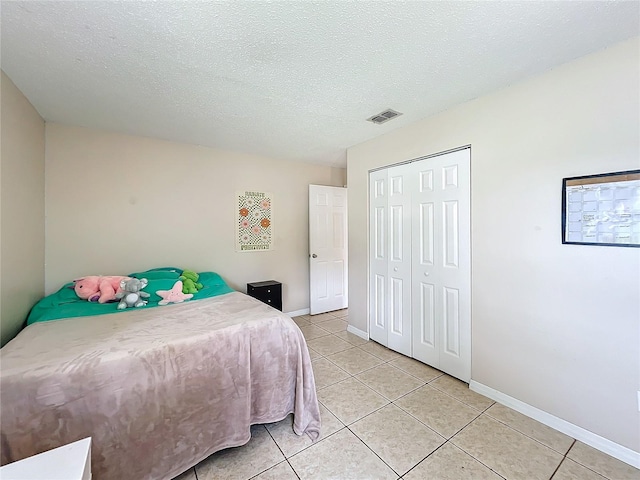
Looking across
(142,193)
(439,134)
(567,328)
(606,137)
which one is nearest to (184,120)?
(142,193)

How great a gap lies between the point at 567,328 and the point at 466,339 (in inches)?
28.0

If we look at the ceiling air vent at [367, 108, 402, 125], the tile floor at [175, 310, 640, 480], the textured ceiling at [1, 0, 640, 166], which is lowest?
the tile floor at [175, 310, 640, 480]

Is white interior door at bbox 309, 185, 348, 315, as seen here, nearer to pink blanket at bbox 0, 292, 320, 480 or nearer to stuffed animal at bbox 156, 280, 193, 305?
stuffed animal at bbox 156, 280, 193, 305

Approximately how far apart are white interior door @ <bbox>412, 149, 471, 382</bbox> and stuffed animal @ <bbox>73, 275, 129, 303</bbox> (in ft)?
9.44

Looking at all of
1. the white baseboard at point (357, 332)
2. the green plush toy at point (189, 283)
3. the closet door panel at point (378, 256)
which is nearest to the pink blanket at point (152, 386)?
the green plush toy at point (189, 283)

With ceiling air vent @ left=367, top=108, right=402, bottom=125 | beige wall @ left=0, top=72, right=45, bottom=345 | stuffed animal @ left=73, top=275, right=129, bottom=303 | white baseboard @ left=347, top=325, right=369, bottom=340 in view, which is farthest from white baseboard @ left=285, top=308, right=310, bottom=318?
ceiling air vent @ left=367, top=108, right=402, bottom=125

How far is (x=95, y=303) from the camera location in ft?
7.65

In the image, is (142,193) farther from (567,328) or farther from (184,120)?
(567,328)

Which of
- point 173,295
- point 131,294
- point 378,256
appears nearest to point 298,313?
point 378,256

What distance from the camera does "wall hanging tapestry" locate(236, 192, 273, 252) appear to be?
3674 millimetres

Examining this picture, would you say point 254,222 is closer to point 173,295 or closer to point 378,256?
point 173,295

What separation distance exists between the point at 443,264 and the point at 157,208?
125 inches

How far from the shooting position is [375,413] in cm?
195

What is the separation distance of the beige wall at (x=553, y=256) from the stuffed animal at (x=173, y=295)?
258 cm
